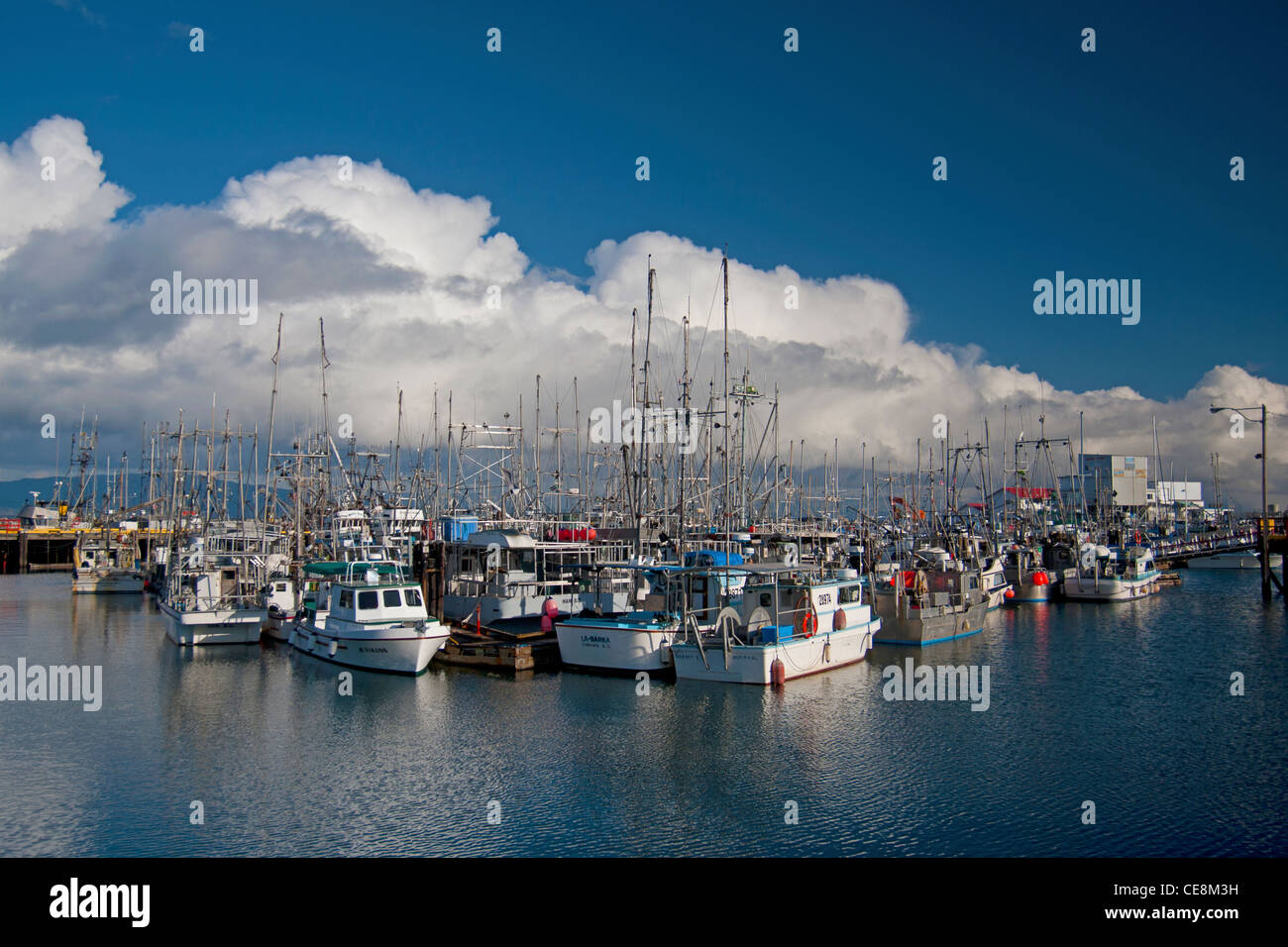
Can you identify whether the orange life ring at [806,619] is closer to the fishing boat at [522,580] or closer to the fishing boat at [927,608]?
the fishing boat at [927,608]

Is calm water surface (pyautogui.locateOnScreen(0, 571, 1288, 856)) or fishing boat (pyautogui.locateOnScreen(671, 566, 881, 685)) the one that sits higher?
fishing boat (pyautogui.locateOnScreen(671, 566, 881, 685))

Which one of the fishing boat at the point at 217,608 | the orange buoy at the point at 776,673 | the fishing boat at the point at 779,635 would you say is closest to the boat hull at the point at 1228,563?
the fishing boat at the point at 779,635

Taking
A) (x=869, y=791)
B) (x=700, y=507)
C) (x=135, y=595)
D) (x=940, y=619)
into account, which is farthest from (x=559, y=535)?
(x=135, y=595)

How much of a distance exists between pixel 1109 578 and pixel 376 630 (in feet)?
201

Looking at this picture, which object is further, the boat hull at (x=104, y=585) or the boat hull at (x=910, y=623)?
the boat hull at (x=104, y=585)

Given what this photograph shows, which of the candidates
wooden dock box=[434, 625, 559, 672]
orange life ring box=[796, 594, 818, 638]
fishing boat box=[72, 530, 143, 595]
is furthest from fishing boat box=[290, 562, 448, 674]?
fishing boat box=[72, 530, 143, 595]

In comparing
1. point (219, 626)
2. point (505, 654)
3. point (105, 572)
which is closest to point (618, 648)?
point (505, 654)

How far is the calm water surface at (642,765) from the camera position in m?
19.1

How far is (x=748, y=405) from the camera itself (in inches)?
2454

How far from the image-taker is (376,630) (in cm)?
3650

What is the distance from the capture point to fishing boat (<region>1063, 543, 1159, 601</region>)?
7212 centimetres

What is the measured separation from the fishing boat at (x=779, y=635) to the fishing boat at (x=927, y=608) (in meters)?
5.49

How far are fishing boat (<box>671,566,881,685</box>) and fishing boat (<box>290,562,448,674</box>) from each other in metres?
10.2

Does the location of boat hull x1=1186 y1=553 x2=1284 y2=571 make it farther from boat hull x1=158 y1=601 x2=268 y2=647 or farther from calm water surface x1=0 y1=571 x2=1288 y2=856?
boat hull x1=158 y1=601 x2=268 y2=647
